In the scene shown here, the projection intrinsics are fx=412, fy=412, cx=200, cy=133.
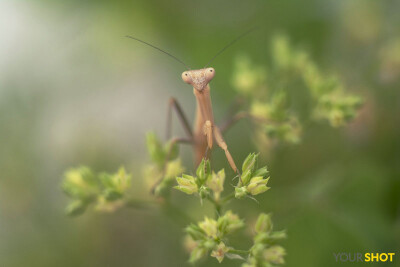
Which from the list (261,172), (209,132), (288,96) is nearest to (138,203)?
(209,132)

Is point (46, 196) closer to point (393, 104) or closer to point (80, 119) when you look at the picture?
point (80, 119)

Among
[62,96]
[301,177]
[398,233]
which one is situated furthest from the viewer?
[62,96]

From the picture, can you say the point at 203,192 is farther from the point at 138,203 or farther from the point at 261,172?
the point at 138,203

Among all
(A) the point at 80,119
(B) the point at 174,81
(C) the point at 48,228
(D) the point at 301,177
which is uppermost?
(B) the point at 174,81

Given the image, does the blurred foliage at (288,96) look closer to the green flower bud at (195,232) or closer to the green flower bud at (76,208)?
the green flower bud at (195,232)

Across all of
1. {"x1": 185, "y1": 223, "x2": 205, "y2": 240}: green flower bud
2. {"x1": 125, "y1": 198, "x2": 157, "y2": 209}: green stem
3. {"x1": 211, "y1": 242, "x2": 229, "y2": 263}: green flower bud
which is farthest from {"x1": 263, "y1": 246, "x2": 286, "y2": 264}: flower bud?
{"x1": 125, "y1": 198, "x2": 157, "y2": 209}: green stem

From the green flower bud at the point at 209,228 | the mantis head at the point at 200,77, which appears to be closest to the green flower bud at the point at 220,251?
the green flower bud at the point at 209,228

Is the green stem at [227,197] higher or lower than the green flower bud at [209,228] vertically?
higher

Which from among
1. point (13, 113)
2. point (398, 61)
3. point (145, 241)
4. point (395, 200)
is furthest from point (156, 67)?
point (395, 200)
